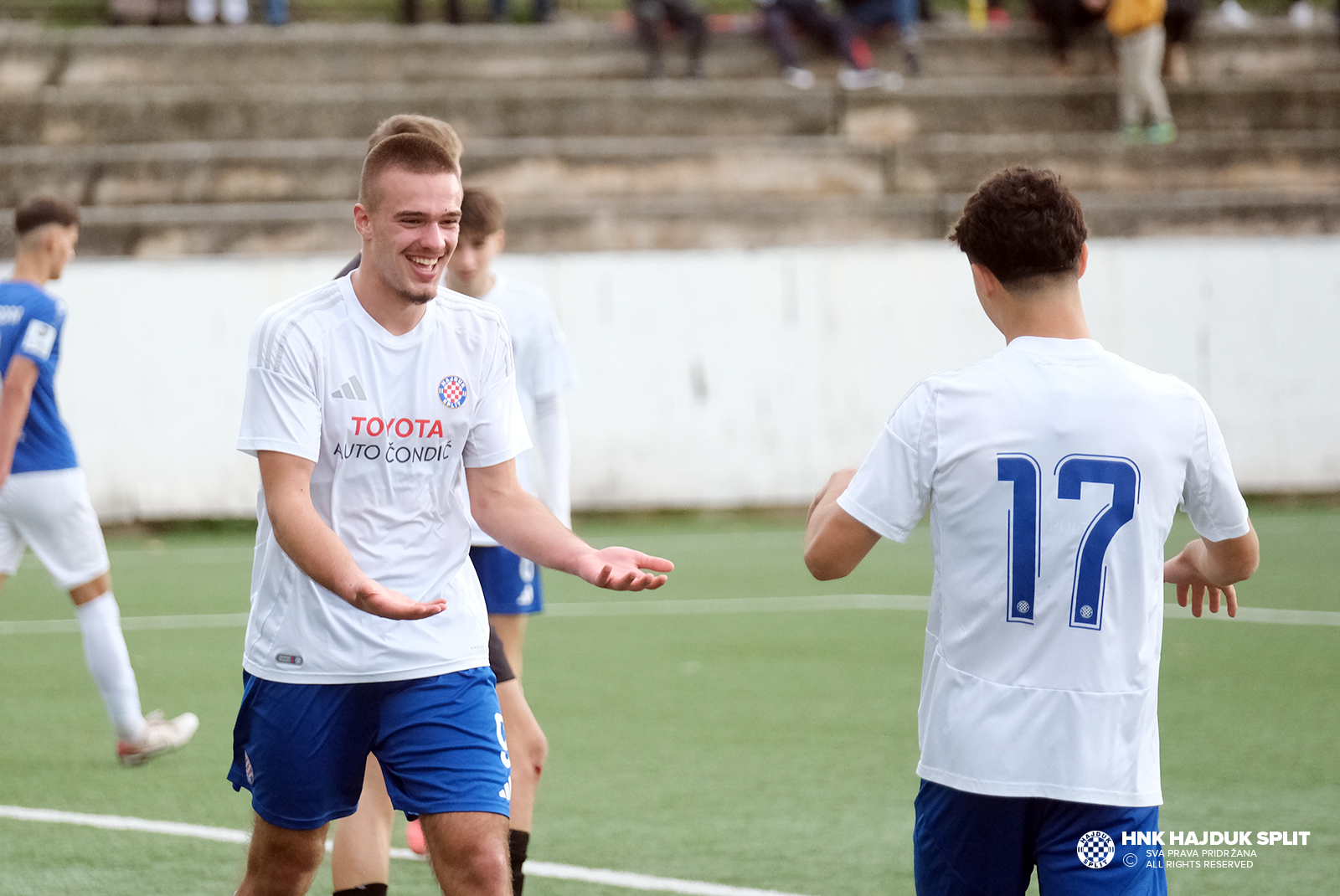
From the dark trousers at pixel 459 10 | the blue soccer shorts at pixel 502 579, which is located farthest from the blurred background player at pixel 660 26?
the blue soccer shorts at pixel 502 579

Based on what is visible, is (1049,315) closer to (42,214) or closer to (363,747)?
(363,747)

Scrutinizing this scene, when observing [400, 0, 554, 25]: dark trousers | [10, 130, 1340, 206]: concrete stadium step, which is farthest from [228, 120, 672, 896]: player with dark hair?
[400, 0, 554, 25]: dark trousers

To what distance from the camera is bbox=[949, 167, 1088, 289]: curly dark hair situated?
9.32 feet

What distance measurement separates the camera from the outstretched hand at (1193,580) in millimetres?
3125

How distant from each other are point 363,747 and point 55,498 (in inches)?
136

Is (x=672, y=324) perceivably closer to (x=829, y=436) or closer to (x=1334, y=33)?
(x=829, y=436)

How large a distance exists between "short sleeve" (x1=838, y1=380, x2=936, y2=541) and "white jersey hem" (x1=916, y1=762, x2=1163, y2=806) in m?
0.45

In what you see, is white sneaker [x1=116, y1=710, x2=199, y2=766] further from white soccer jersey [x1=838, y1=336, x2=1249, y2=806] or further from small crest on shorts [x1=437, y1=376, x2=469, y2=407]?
white soccer jersey [x1=838, y1=336, x2=1249, y2=806]

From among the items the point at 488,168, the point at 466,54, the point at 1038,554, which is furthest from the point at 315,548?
the point at 466,54

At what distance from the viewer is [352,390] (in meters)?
3.37

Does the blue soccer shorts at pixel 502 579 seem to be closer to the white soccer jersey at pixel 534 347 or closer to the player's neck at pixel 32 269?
the white soccer jersey at pixel 534 347

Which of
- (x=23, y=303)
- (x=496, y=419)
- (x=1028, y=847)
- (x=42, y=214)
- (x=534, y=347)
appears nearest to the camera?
(x=1028, y=847)

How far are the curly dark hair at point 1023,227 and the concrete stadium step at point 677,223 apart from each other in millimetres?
13115

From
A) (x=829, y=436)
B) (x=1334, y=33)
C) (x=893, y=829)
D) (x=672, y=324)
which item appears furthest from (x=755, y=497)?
(x=1334, y=33)
